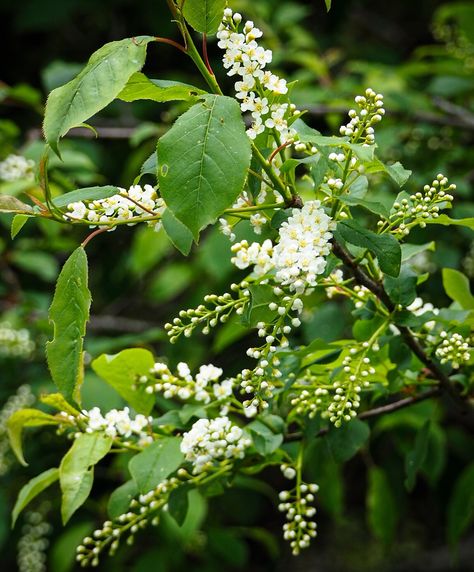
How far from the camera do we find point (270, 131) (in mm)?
1033

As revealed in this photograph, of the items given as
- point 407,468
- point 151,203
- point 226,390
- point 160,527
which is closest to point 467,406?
point 407,468

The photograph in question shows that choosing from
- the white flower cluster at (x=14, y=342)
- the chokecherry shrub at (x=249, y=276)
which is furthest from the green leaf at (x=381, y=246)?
the white flower cluster at (x=14, y=342)

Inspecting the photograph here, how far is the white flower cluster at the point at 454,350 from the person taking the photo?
1140 mm

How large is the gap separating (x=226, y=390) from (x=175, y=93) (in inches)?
18.7

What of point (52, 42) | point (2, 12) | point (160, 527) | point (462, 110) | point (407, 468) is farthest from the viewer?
point (52, 42)

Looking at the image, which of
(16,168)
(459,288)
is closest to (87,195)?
(459,288)

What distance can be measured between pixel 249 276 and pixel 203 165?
28 centimetres

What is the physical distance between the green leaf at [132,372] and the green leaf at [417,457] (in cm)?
45

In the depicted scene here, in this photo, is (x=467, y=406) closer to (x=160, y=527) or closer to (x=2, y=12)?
(x=160, y=527)

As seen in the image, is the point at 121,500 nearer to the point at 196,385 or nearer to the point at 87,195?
the point at 196,385

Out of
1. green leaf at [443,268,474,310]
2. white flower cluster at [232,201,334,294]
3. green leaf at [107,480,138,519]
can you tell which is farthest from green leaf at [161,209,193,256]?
green leaf at [443,268,474,310]

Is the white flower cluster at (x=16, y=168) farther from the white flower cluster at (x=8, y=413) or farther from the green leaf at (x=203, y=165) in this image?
the green leaf at (x=203, y=165)

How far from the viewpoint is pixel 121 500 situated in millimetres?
1251

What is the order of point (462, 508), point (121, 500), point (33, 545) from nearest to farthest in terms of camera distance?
point (121, 500) → point (462, 508) → point (33, 545)
